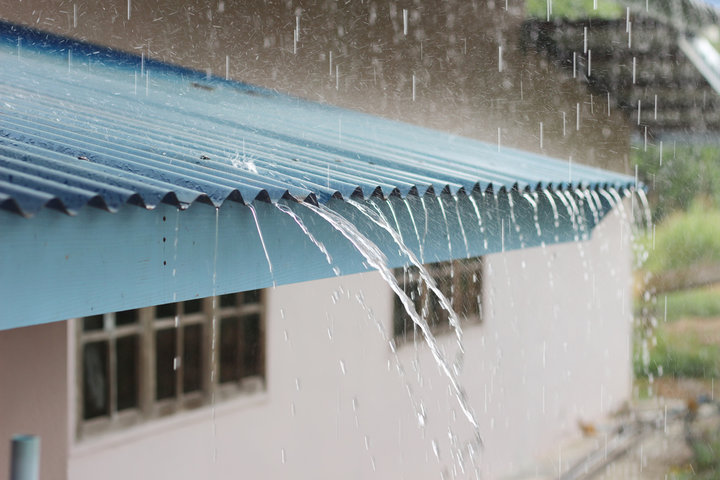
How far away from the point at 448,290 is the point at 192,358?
2.99 metres

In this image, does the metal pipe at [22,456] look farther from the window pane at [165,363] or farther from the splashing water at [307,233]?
the window pane at [165,363]

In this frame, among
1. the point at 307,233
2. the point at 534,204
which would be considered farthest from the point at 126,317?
the point at 534,204

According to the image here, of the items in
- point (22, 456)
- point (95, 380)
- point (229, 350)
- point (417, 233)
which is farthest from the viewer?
point (229, 350)

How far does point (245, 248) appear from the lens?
8.45 ft

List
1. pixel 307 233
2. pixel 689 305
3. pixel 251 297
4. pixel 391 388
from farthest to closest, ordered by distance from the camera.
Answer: pixel 689 305, pixel 391 388, pixel 251 297, pixel 307 233

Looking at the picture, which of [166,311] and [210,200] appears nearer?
[210,200]

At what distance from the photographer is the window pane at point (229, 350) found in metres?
5.20

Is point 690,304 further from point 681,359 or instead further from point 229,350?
point 229,350

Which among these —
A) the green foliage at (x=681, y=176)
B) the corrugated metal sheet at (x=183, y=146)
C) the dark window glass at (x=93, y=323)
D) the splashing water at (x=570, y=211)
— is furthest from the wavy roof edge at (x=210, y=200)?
the green foliage at (x=681, y=176)

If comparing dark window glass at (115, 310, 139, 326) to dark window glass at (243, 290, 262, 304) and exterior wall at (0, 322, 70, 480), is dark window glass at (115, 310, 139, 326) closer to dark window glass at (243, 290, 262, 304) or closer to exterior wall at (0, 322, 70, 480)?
exterior wall at (0, 322, 70, 480)

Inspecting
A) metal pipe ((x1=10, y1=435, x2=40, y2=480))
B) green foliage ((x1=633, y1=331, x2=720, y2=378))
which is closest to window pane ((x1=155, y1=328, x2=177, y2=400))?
metal pipe ((x1=10, y1=435, x2=40, y2=480))

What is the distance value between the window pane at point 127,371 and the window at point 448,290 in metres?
2.74

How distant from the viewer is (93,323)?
14.9ft

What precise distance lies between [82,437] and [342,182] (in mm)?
2386
